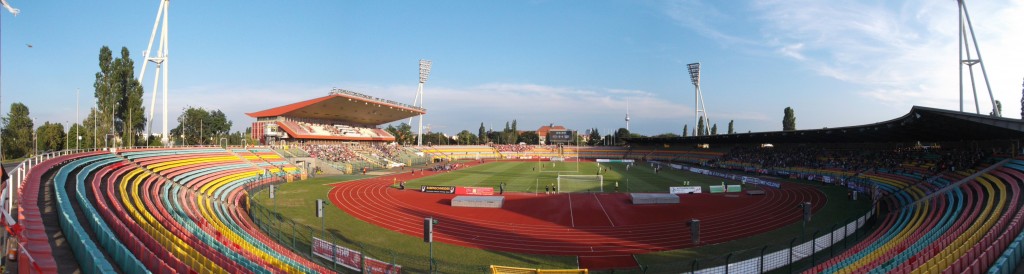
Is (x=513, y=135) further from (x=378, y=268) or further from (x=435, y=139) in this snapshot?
(x=378, y=268)

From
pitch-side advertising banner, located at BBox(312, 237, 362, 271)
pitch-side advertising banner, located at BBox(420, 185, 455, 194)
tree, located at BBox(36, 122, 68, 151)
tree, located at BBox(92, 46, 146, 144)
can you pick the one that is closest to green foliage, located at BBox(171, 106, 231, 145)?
tree, located at BBox(36, 122, 68, 151)

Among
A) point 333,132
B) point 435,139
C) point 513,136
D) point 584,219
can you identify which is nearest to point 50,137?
point 333,132

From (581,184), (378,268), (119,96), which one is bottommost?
(378,268)

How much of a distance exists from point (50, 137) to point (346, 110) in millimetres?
35579

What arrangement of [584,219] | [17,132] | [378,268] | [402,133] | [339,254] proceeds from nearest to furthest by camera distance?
[378,268] → [339,254] → [584,219] → [17,132] → [402,133]

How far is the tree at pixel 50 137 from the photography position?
57562 mm

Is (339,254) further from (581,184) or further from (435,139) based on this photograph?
(435,139)

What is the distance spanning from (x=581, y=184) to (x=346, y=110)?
41.4 meters

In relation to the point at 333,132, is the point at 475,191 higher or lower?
→ lower

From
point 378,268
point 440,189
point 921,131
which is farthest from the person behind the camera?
point 440,189

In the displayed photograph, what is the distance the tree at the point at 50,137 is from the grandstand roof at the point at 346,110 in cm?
2206

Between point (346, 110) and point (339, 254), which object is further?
point (346, 110)

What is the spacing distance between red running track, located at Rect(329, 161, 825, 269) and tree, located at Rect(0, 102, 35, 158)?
147 feet

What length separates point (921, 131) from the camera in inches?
1113
